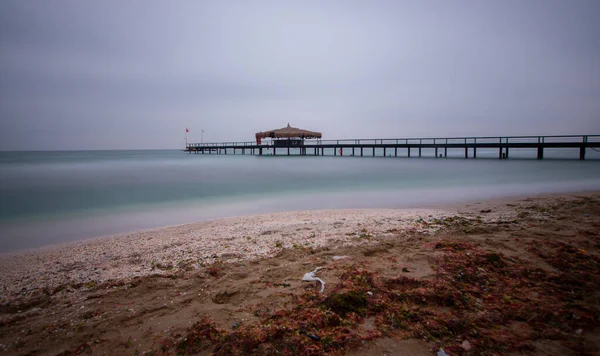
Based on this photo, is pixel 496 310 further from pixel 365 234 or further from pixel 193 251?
pixel 193 251

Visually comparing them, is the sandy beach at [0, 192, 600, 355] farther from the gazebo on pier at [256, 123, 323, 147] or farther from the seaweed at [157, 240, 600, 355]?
the gazebo on pier at [256, 123, 323, 147]

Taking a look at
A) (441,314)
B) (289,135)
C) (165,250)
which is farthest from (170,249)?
(289,135)

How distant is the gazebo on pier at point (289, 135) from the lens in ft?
131

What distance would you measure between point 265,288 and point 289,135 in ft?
122

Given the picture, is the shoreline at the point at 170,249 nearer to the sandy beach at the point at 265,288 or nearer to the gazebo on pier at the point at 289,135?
the sandy beach at the point at 265,288

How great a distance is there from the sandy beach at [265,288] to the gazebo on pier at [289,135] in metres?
34.8

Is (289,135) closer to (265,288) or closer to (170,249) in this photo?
(170,249)

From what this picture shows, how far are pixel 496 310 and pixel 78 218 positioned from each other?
10.6 m

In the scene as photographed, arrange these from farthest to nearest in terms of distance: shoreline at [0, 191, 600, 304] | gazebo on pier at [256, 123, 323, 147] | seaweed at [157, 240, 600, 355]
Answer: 1. gazebo on pier at [256, 123, 323, 147]
2. shoreline at [0, 191, 600, 304]
3. seaweed at [157, 240, 600, 355]

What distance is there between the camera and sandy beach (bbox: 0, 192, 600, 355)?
85.2 inches

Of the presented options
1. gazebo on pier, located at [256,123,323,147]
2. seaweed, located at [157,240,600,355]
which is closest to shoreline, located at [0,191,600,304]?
seaweed, located at [157,240,600,355]

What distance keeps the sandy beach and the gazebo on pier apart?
34.8 metres

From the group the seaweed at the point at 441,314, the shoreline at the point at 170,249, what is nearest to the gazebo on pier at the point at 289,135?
the shoreline at the point at 170,249

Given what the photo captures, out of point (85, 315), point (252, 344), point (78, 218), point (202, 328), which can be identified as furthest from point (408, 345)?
point (78, 218)
